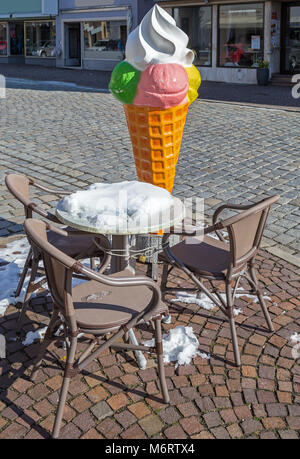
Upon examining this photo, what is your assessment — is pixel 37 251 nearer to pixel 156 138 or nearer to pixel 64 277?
pixel 64 277

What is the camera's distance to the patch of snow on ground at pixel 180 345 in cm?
376

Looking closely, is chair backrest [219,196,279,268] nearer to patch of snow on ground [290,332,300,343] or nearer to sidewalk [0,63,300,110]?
patch of snow on ground [290,332,300,343]

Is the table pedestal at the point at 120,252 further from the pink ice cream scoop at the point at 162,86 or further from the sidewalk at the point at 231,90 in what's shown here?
the sidewalk at the point at 231,90

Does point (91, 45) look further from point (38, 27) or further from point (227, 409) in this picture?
point (227, 409)

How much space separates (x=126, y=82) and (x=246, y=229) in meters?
1.72

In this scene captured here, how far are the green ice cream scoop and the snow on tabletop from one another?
987 millimetres

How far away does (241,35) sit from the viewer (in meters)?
22.0

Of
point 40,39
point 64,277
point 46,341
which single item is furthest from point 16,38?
point 64,277

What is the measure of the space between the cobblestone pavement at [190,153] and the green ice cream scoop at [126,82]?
6.50 ft

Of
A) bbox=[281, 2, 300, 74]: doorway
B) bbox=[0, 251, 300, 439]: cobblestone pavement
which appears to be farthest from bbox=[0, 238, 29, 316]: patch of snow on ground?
bbox=[281, 2, 300, 74]: doorway

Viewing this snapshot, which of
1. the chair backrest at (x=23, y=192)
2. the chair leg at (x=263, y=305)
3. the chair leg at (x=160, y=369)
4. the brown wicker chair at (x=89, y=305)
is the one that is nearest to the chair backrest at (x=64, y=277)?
the brown wicker chair at (x=89, y=305)

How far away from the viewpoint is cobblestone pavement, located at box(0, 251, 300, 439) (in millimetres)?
3135

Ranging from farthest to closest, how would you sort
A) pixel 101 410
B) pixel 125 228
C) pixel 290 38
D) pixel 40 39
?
1. pixel 40 39
2. pixel 290 38
3. pixel 125 228
4. pixel 101 410

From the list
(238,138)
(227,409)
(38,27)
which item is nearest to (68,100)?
(238,138)
